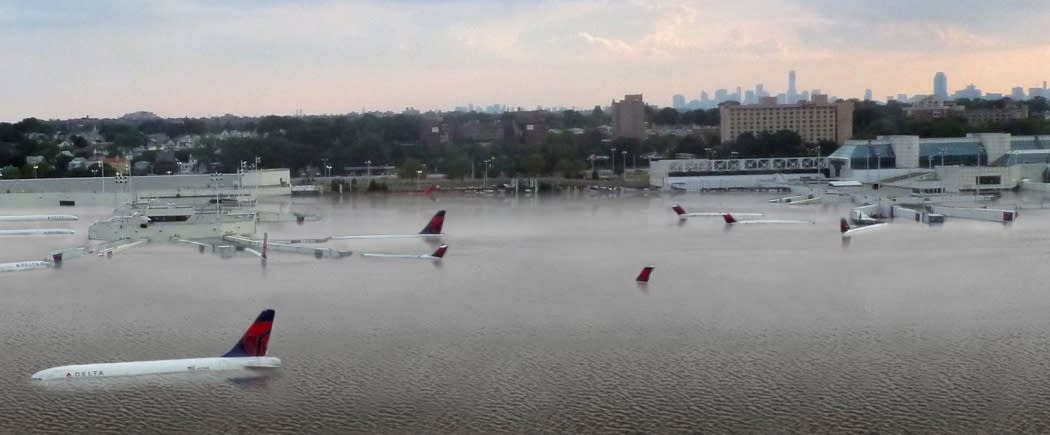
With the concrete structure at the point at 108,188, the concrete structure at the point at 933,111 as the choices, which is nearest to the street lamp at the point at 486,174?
the concrete structure at the point at 108,188

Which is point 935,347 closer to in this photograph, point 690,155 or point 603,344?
point 603,344

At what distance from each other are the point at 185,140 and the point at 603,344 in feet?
144

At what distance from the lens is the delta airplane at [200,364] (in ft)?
22.3

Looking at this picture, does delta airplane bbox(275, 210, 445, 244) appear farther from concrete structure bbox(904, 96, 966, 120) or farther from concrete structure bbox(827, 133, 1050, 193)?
concrete structure bbox(904, 96, 966, 120)

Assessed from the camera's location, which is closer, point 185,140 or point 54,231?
point 54,231

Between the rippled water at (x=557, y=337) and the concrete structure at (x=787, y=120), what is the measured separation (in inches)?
1184

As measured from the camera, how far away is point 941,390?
21.2 feet

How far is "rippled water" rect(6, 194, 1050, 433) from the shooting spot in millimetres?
6098

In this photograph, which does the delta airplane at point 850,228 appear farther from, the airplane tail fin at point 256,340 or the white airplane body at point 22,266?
the white airplane body at point 22,266

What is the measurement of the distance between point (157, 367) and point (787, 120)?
132 feet

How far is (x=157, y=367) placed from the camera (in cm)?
691

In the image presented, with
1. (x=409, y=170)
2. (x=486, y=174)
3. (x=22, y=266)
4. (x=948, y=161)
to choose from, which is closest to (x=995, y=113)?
(x=948, y=161)

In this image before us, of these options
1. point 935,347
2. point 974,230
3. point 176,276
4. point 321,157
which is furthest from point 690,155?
point 935,347

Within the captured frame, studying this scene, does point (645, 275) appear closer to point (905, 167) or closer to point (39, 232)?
point (39, 232)
